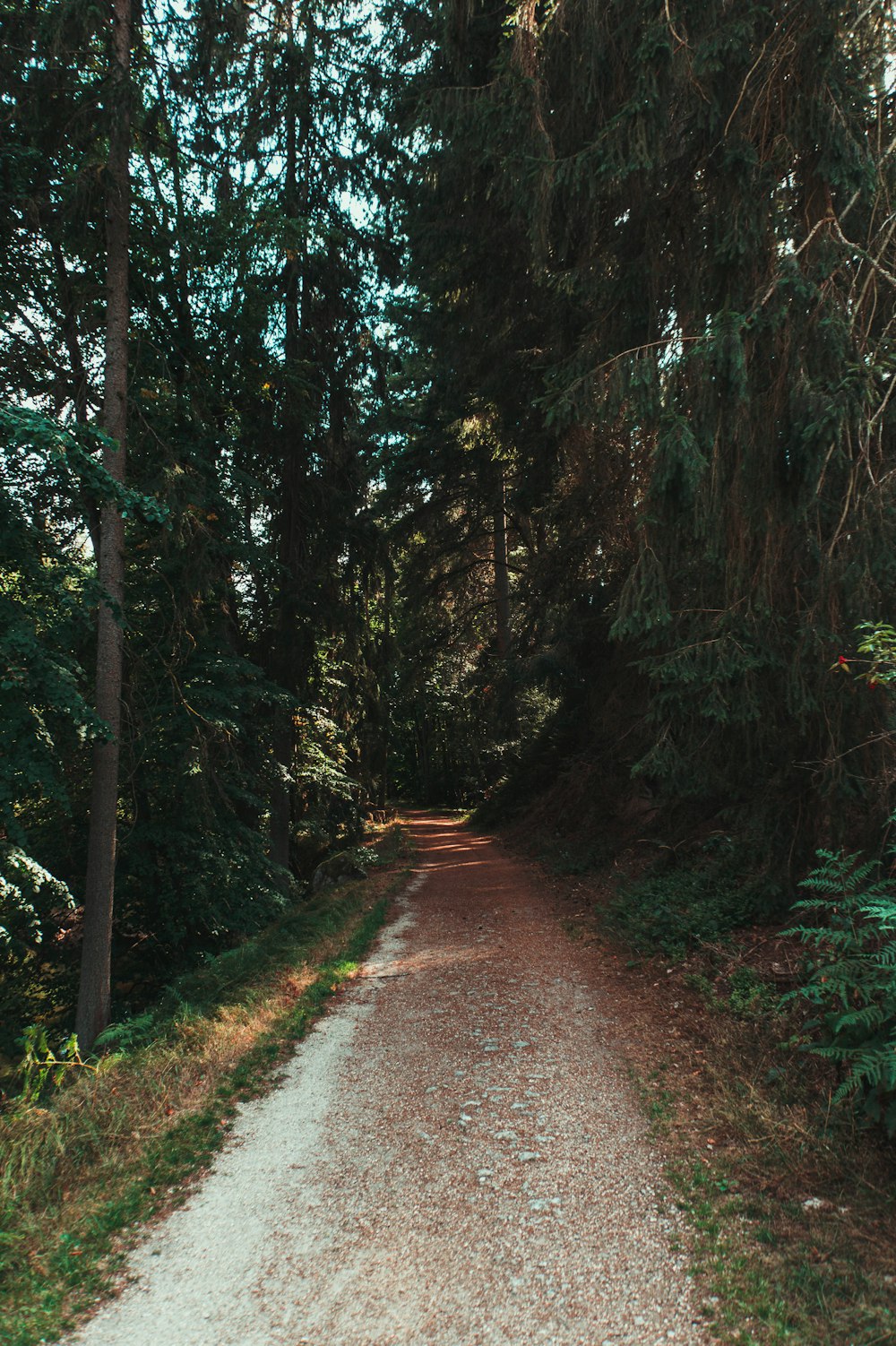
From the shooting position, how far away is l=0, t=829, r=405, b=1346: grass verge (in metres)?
3.22

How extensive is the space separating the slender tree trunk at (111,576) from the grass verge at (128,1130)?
94 centimetres

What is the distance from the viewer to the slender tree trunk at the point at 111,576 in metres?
7.70

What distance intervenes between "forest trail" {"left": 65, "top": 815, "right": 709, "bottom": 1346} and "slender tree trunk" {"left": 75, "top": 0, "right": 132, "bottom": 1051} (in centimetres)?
285

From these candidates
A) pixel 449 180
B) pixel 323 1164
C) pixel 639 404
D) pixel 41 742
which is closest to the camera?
pixel 323 1164

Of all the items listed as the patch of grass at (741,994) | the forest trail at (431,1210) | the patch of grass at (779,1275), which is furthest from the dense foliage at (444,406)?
the patch of grass at (779,1275)

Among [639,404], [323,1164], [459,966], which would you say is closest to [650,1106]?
[323,1164]

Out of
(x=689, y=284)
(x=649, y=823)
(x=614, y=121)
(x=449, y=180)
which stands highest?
(x=449, y=180)

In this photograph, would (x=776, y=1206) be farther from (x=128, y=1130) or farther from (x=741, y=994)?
(x=128, y=1130)

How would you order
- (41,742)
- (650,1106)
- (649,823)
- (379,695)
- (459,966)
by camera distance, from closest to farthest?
1. (650,1106)
2. (41,742)
3. (459,966)
4. (649,823)
5. (379,695)

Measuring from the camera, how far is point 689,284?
263 inches

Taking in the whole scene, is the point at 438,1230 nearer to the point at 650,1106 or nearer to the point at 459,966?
the point at 650,1106

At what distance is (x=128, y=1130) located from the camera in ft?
14.6

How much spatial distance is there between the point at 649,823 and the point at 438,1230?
8769 millimetres

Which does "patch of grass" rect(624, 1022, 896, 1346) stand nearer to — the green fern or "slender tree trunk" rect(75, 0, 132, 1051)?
the green fern
